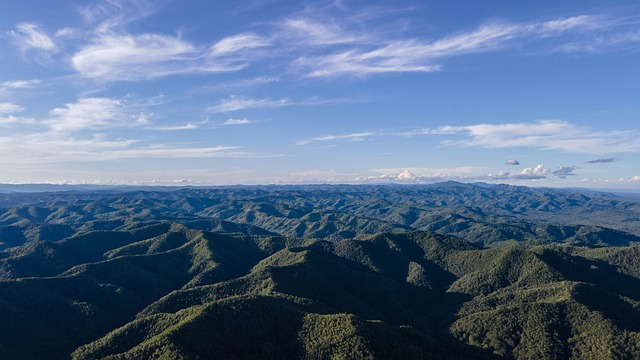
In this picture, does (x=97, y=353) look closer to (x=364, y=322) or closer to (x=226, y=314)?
(x=226, y=314)

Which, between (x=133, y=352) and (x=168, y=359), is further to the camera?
(x=133, y=352)

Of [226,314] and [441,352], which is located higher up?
[226,314]

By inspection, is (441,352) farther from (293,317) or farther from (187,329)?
→ (187,329)

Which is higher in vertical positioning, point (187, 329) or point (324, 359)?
point (187, 329)

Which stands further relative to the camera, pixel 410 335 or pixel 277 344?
pixel 410 335

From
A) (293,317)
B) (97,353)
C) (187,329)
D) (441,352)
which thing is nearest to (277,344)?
(293,317)

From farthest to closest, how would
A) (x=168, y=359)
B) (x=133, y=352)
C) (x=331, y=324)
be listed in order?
1. (x=331, y=324)
2. (x=133, y=352)
3. (x=168, y=359)

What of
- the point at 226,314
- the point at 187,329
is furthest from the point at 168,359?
the point at 226,314

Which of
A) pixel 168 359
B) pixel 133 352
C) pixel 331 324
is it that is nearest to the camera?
pixel 168 359
